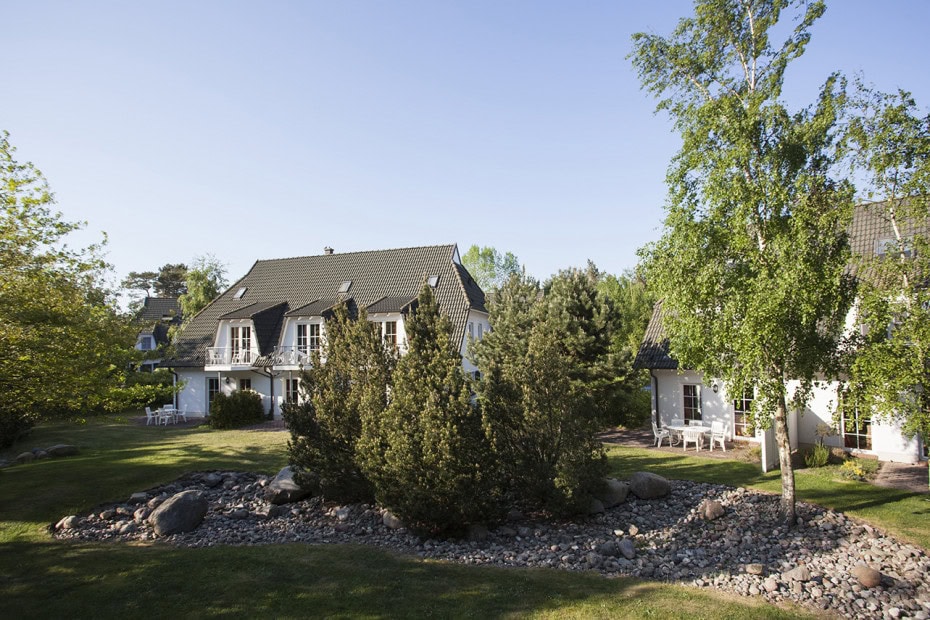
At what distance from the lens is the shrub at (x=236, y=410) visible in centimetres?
2428

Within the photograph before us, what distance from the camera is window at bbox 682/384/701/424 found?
63.1 ft

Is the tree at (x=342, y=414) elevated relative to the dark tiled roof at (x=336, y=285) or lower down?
lower down

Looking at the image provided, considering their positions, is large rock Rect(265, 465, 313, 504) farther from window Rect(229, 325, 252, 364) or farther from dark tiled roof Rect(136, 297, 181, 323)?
dark tiled roof Rect(136, 297, 181, 323)

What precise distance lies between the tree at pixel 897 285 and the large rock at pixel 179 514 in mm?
13418

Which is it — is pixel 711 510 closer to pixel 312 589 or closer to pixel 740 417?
pixel 740 417

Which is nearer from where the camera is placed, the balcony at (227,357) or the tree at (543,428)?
the tree at (543,428)

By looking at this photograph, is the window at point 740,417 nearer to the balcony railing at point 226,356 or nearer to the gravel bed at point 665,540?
the gravel bed at point 665,540

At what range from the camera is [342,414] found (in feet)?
41.7

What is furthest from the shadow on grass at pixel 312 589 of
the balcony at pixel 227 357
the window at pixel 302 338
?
the balcony at pixel 227 357

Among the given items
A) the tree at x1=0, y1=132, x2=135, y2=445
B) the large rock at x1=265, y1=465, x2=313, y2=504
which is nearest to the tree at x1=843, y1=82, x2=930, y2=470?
the large rock at x1=265, y1=465, x2=313, y2=504

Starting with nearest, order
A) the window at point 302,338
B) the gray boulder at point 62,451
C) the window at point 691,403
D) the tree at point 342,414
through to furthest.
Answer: the tree at point 342,414, the gray boulder at point 62,451, the window at point 691,403, the window at point 302,338

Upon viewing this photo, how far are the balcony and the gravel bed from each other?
496 inches

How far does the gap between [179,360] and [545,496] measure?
22445 mm

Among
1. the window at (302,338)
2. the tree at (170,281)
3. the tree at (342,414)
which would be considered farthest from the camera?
the tree at (170,281)
